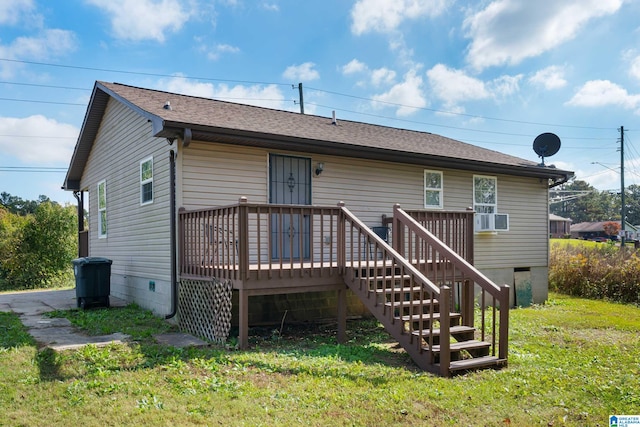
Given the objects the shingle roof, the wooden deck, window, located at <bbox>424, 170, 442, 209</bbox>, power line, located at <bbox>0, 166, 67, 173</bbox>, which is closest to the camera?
the wooden deck

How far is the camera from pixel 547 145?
1244 cm

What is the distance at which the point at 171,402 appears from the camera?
12.6 feet

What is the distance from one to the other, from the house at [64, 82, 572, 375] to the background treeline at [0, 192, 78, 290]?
4.57 m

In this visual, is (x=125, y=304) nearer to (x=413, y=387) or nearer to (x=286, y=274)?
(x=286, y=274)

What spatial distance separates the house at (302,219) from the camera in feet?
19.6

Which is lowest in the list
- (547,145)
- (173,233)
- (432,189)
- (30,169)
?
(173,233)

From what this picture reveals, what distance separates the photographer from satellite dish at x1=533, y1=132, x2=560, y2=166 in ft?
40.7

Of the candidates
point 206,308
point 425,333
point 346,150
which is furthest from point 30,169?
point 425,333

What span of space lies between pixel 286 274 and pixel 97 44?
40.0 ft

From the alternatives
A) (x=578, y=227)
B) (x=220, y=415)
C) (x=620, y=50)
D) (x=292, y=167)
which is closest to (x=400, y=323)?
(x=220, y=415)

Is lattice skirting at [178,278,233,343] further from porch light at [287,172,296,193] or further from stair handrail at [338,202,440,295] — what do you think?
porch light at [287,172,296,193]

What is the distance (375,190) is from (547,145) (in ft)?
19.3

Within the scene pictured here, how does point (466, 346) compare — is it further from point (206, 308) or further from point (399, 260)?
point (206, 308)

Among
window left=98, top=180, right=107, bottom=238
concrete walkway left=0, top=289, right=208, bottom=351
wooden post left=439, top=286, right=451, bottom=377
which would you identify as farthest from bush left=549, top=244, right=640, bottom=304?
window left=98, top=180, right=107, bottom=238
